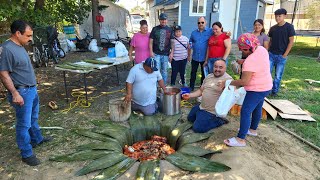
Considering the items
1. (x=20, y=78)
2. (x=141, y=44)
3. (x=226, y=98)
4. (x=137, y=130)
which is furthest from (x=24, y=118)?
(x=141, y=44)

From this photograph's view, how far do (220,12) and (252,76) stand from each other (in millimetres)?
11793

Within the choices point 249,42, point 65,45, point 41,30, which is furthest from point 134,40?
point 65,45

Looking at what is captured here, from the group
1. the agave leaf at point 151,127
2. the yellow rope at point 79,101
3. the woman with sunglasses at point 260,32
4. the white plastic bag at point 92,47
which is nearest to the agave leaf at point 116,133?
the agave leaf at point 151,127

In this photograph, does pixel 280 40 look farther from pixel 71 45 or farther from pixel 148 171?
pixel 71 45

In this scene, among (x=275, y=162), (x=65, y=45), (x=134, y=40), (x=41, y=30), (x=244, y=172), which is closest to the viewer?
(x=244, y=172)

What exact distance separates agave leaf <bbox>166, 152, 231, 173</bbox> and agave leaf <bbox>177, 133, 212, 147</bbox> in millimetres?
426

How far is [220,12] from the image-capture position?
1401cm

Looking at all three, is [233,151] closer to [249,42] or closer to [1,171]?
[249,42]

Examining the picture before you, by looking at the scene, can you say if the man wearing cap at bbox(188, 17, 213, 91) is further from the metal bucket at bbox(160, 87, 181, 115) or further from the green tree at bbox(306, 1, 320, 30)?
the green tree at bbox(306, 1, 320, 30)

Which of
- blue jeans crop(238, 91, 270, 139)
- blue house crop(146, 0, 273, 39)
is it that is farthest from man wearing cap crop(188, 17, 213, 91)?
blue house crop(146, 0, 273, 39)

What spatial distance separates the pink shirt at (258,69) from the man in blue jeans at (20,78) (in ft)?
8.75

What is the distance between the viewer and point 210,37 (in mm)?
5184

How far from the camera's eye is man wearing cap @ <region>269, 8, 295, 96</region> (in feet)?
16.8

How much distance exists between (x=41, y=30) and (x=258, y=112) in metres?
8.23
